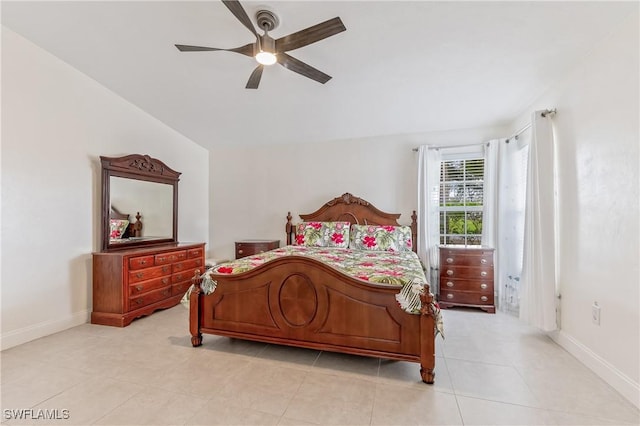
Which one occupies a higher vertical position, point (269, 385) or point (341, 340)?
point (341, 340)

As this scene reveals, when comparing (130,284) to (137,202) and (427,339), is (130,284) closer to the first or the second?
(137,202)

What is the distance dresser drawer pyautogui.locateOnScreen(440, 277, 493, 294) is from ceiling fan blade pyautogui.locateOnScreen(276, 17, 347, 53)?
306 centimetres

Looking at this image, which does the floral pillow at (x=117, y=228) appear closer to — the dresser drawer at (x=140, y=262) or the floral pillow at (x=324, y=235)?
the dresser drawer at (x=140, y=262)

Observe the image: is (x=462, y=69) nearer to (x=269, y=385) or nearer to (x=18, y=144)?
Result: (x=269, y=385)

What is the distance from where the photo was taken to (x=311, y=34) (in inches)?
74.0

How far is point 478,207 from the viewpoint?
156 inches

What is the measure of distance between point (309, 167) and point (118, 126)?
2.60 m

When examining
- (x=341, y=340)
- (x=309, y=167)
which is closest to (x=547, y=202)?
(x=341, y=340)

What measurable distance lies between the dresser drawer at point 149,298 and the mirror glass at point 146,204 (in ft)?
A: 2.41

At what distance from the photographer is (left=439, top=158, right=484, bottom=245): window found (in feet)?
13.0

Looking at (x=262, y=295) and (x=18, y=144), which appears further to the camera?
(x=18, y=144)


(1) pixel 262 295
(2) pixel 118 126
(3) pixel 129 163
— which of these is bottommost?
(1) pixel 262 295

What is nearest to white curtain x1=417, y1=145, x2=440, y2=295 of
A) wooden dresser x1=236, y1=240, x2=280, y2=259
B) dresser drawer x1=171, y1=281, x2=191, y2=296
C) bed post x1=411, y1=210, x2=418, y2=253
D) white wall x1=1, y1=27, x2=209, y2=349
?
bed post x1=411, y1=210, x2=418, y2=253

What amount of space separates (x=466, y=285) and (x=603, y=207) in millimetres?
1766
